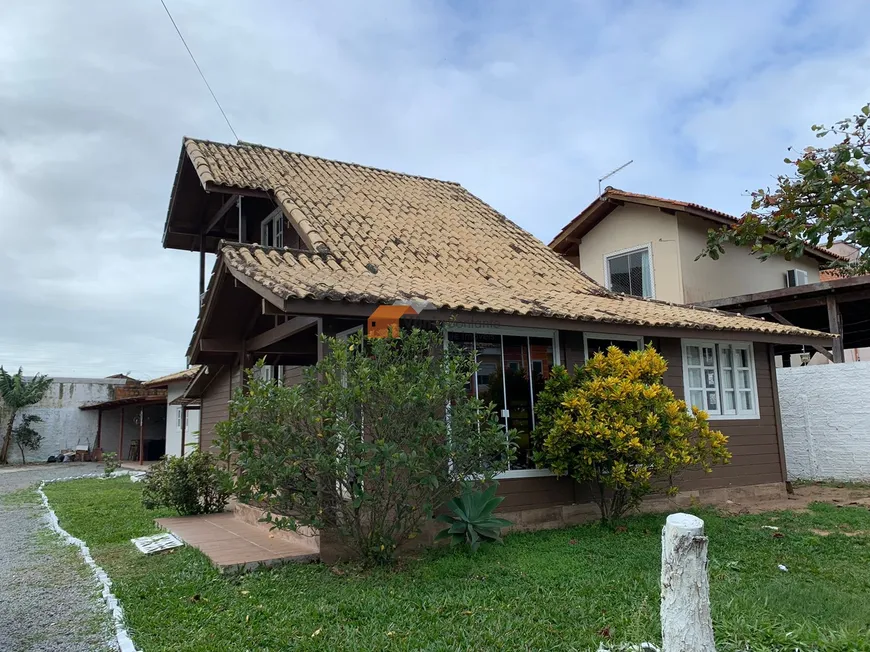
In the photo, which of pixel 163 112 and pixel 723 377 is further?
pixel 163 112

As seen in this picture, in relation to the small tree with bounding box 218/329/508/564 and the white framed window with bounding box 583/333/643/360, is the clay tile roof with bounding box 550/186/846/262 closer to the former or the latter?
the white framed window with bounding box 583/333/643/360

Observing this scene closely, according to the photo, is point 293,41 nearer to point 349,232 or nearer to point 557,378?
point 349,232

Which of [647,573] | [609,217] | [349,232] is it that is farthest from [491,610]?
[609,217]

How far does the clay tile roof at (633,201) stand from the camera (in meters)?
15.5

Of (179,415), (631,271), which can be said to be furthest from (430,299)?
(179,415)

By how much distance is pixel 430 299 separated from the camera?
284 inches

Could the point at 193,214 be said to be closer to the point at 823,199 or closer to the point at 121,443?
the point at 823,199

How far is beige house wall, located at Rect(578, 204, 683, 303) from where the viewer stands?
16000mm

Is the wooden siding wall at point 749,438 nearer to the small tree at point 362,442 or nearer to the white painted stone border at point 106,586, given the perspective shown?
the small tree at point 362,442

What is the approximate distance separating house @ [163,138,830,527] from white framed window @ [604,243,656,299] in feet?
15.5

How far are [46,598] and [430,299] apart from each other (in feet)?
15.2

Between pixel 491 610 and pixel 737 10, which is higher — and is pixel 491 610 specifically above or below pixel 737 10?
below

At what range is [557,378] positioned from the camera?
27.8 ft

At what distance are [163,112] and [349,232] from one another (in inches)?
173
